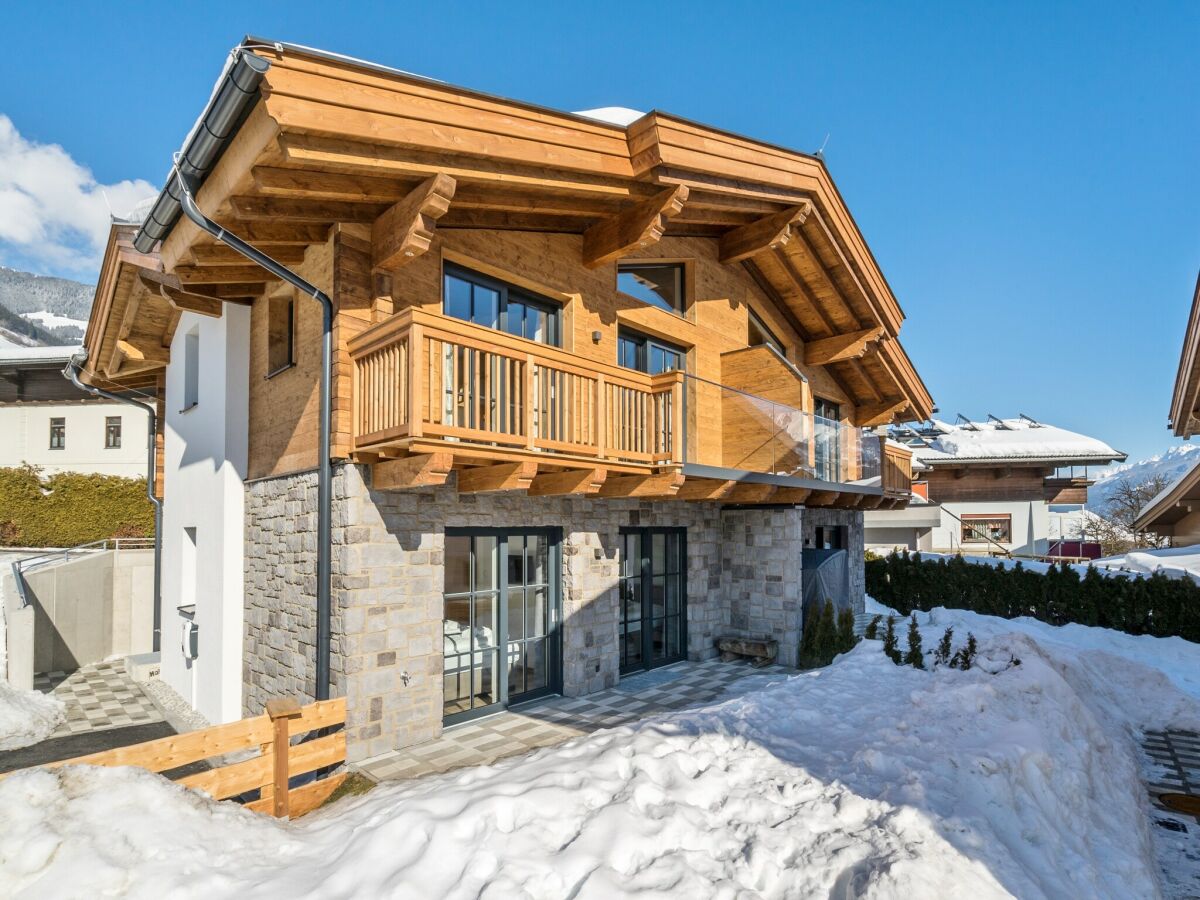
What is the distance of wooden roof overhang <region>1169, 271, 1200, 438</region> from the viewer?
311 inches

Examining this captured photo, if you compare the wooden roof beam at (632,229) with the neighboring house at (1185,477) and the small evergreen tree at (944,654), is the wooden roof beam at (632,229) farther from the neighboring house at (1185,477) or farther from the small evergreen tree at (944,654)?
the small evergreen tree at (944,654)

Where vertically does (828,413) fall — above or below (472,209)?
below

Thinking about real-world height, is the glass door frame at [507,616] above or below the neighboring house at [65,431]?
below

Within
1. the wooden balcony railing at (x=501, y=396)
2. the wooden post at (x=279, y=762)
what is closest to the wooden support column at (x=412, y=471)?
the wooden balcony railing at (x=501, y=396)

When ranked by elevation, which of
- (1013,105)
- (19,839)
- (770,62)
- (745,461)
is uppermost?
(770,62)

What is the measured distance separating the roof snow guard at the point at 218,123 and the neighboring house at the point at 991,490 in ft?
76.8

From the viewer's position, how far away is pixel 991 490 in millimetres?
25812

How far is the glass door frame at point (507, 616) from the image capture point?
746cm

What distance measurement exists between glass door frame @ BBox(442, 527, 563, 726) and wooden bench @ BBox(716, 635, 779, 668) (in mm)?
3542

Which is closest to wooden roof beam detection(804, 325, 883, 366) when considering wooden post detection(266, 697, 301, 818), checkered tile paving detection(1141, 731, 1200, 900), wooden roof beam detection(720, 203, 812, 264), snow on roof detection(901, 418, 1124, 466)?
wooden roof beam detection(720, 203, 812, 264)

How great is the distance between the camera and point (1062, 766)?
550 centimetres

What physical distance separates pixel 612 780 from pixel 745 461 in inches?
243

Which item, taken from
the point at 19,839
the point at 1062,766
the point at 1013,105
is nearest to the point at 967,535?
the point at 1013,105

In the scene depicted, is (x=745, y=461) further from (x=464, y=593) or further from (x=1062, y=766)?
(x=1062, y=766)
